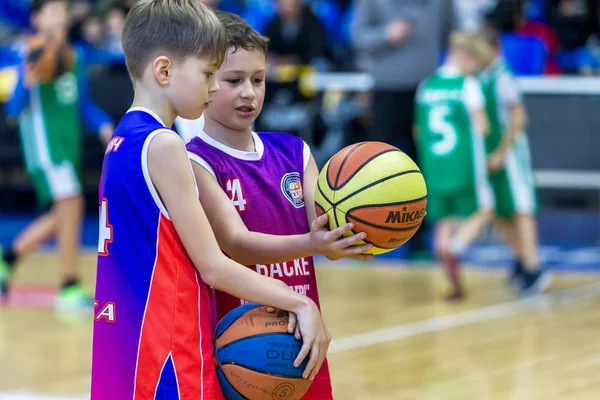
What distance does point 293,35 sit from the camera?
36.2 feet

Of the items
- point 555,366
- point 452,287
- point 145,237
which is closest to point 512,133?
point 452,287

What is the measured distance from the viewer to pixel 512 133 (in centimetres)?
788

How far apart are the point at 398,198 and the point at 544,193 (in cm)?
807

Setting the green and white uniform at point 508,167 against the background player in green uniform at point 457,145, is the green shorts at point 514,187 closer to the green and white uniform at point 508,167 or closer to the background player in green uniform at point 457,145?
the green and white uniform at point 508,167

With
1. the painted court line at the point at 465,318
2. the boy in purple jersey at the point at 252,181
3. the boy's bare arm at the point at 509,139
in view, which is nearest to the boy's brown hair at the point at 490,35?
the boy's bare arm at the point at 509,139

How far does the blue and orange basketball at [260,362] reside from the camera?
9.14 feet

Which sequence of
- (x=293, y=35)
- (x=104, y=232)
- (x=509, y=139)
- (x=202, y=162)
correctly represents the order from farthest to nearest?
(x=293, y=35) → (x=509, y=139) → (x=202, y=162) → (x=104, y=232)

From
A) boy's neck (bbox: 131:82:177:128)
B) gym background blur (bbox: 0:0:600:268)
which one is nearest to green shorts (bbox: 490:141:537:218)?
gym background blur (bbox: 0:0:600:268)

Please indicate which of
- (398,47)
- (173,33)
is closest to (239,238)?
(173,33)

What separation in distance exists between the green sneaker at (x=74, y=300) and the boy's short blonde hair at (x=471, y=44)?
322 centimetres

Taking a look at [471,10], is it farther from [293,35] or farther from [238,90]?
[238,90]

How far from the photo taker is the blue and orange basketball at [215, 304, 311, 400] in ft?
9.14

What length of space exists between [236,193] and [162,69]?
19.7 inches

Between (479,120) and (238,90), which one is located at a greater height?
(479,120)
